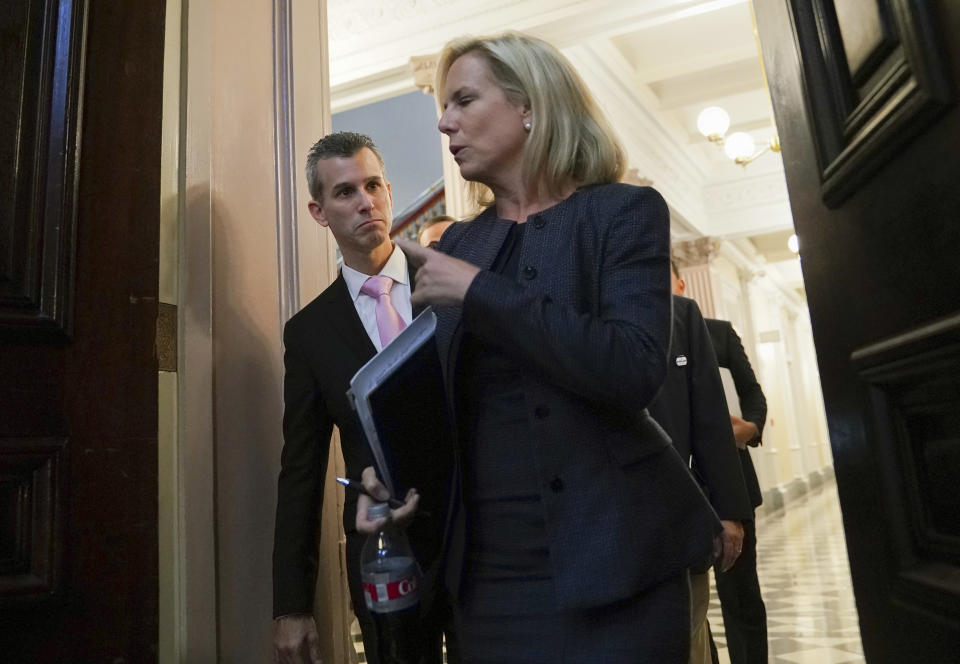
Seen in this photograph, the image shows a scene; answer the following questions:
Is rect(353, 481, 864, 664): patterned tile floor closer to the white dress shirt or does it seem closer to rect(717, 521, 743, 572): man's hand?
rect(717, 521, 743, 572): man's hand

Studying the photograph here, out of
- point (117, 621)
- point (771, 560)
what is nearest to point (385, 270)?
point (117, 621)

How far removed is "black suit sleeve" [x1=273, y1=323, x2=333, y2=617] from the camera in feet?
6.05

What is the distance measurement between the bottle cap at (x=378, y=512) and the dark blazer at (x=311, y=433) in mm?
619

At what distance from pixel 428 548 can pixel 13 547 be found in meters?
0.61

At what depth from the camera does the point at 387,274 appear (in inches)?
88.0

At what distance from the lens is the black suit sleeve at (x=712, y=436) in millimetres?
2605

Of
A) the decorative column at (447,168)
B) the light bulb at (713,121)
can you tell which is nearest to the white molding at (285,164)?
the decorative column at (447,168)

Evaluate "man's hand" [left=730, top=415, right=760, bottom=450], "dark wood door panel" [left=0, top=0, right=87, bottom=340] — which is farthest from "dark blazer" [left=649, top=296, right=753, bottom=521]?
"dark wood door panel" [left=0, top=0, right=87, bottom=340]

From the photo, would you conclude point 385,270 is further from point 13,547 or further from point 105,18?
point 13,547

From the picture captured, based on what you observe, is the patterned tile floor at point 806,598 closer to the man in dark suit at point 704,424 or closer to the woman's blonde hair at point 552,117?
the man in dark suit at point 704,424

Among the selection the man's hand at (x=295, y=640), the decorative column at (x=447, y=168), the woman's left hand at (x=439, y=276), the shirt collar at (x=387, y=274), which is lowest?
the man's hand at (x=295, y=640)

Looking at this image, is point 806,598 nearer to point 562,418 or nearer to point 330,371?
point 330,371

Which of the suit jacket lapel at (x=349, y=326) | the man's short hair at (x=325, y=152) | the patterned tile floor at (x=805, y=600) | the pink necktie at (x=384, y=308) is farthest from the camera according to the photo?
the patterned tile floor at (x=805, y=600)

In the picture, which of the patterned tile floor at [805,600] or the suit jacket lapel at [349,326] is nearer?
the suit jacket lapel at [349,326]
